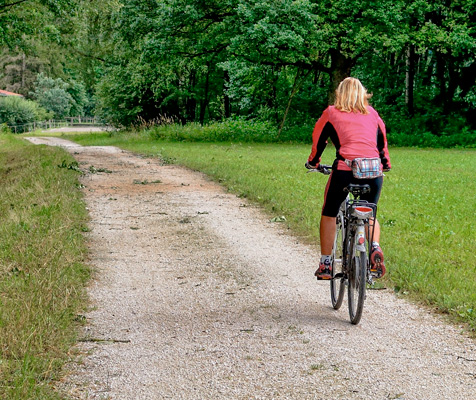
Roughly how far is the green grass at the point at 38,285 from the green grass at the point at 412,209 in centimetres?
312

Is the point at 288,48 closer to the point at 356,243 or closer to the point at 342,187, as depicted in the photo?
the point at 342,187

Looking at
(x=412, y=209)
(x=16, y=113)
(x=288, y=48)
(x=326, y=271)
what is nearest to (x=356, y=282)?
(x=326, y=271)

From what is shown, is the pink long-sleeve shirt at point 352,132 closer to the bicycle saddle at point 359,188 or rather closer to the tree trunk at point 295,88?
the bicycle saddle at point 359,188

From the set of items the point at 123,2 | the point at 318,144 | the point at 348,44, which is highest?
the point at 123,2

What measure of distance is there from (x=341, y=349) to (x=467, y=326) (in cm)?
122

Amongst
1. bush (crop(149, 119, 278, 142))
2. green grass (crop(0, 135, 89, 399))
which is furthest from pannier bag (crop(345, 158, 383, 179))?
bush (crop(149, 119, 278, 142))

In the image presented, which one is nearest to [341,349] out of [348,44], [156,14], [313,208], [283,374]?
[283,374]

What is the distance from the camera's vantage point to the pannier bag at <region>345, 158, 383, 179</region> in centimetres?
480

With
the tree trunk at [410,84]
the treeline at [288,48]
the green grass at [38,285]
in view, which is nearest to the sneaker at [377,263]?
the green grass at [38,285]

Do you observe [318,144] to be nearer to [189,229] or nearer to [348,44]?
[189,229]

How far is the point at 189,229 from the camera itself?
8.96 meters

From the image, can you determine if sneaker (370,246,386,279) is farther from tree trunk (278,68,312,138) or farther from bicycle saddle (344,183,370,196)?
tree trunk (278,68,312,138)

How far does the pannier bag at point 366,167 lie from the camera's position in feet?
15.8

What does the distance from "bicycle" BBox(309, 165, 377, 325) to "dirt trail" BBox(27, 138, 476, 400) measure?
274mm
